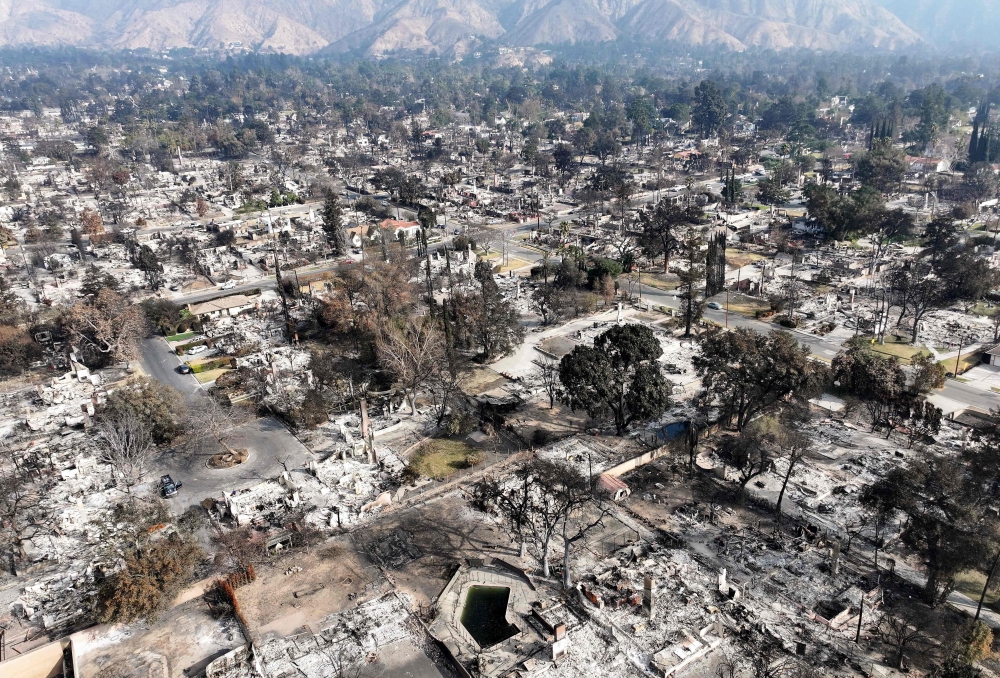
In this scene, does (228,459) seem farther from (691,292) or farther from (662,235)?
(662,235)

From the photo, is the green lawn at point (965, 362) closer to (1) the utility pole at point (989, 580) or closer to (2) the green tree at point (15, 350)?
(1) the utility pole at point (989, 580)

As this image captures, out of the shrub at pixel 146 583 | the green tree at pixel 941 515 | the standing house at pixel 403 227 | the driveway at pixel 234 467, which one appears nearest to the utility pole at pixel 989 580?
the green tree at pixel 941 515

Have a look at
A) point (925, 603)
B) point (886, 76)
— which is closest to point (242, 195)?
point (925, 603)

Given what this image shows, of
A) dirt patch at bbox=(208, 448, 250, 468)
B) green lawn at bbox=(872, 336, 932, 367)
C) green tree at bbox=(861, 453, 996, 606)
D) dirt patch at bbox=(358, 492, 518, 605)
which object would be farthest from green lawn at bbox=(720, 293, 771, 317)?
dirt patch at bbox=(208, 448, 250, 468)

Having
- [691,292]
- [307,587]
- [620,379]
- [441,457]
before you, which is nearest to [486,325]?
[441,457]

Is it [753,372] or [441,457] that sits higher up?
[753,372]

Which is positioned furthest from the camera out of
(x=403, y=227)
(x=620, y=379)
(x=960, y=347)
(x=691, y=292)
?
(x=403, y=227)

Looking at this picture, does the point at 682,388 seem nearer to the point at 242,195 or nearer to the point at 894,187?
the point at 894,187
